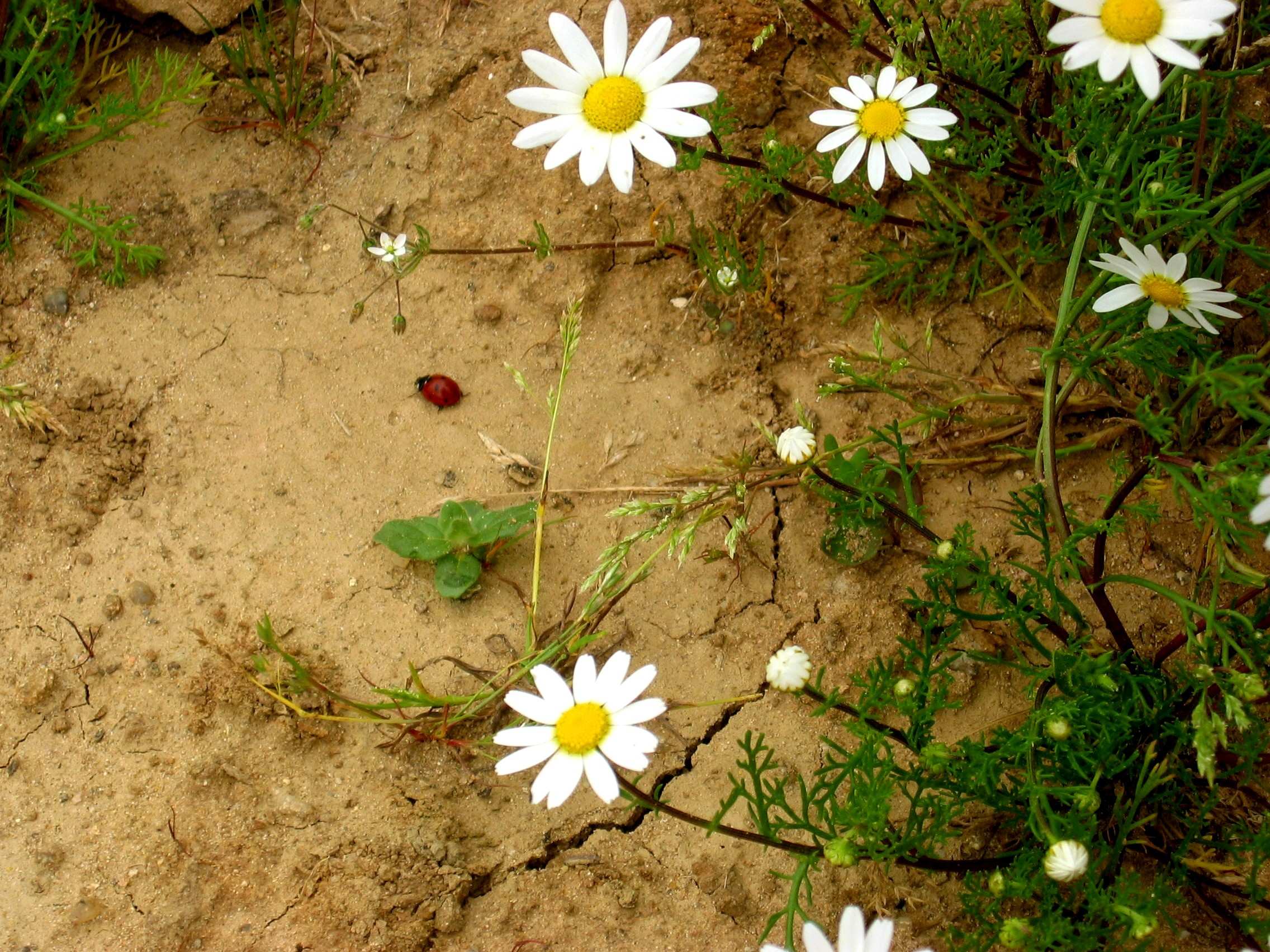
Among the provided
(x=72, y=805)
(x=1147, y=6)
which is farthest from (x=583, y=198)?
(x=72, y=805)

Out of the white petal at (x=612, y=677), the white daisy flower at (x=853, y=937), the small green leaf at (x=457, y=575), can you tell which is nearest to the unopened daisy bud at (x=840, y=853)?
the white daisy flower at (x=853, y=937)

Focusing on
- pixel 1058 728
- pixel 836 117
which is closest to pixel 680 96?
pixel 836 117

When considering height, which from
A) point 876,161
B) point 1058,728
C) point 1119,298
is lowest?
point 1058,728

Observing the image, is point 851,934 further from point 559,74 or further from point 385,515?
point 559,74

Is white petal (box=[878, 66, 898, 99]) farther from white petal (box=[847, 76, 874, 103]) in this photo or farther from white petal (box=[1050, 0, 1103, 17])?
white petal (box=[1050, 0, 1103, 17])

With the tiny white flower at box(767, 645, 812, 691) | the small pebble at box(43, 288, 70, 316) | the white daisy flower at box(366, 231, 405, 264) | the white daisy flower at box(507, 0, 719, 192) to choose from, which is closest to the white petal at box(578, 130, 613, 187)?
the white daisy flower at box(507, 0, 719, 192)


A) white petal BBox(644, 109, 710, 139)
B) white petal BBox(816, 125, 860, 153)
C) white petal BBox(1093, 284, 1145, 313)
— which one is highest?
white petal BBox(816, 125, 860, 153)

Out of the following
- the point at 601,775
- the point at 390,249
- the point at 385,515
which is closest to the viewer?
the point at 601,775
